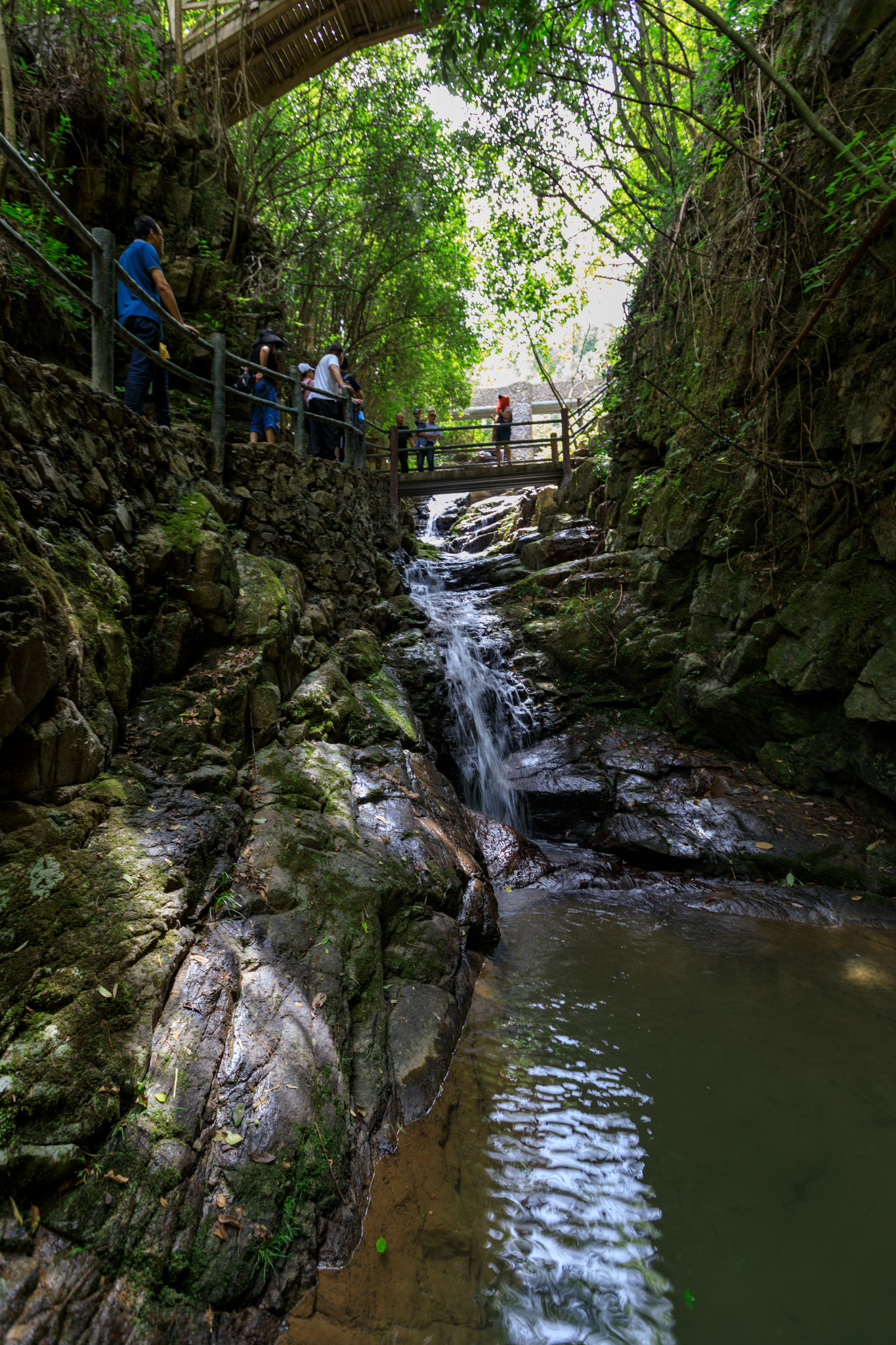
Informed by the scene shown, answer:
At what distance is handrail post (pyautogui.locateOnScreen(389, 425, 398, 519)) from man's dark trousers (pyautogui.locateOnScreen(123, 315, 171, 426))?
268 inches

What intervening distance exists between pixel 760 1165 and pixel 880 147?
22.5 ft

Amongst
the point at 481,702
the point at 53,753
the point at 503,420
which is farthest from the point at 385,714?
the point at 503,420

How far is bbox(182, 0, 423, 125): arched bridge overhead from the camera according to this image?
27.7ft

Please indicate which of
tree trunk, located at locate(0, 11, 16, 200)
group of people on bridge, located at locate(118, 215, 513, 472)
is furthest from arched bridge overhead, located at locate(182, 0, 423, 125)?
tree trunk, located at locate(0, 11, 16, 200)

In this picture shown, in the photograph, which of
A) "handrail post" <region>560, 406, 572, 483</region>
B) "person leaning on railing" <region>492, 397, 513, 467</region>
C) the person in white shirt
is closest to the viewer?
→ the person in white shirt

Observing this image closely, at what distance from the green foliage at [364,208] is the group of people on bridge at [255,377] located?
1849 mm

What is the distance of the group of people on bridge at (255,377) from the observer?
463 cm

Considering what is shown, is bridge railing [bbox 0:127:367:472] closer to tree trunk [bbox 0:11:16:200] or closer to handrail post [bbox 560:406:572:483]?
tree trunk [bbox 0:11:16:200]

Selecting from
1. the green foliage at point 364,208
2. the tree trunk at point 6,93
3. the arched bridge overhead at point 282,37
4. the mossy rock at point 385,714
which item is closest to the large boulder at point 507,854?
the mossy rock at point 385,714

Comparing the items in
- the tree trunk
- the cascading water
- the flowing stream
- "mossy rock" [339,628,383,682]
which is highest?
the tree trunk

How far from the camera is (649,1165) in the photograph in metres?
2.69

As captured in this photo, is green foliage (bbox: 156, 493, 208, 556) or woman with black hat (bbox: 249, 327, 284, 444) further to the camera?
woman with black hat (bbox: 249, 327, 284, 444)

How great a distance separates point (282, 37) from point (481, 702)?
10.1 metres

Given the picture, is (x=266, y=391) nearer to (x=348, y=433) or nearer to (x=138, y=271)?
(x=348, y=433)
